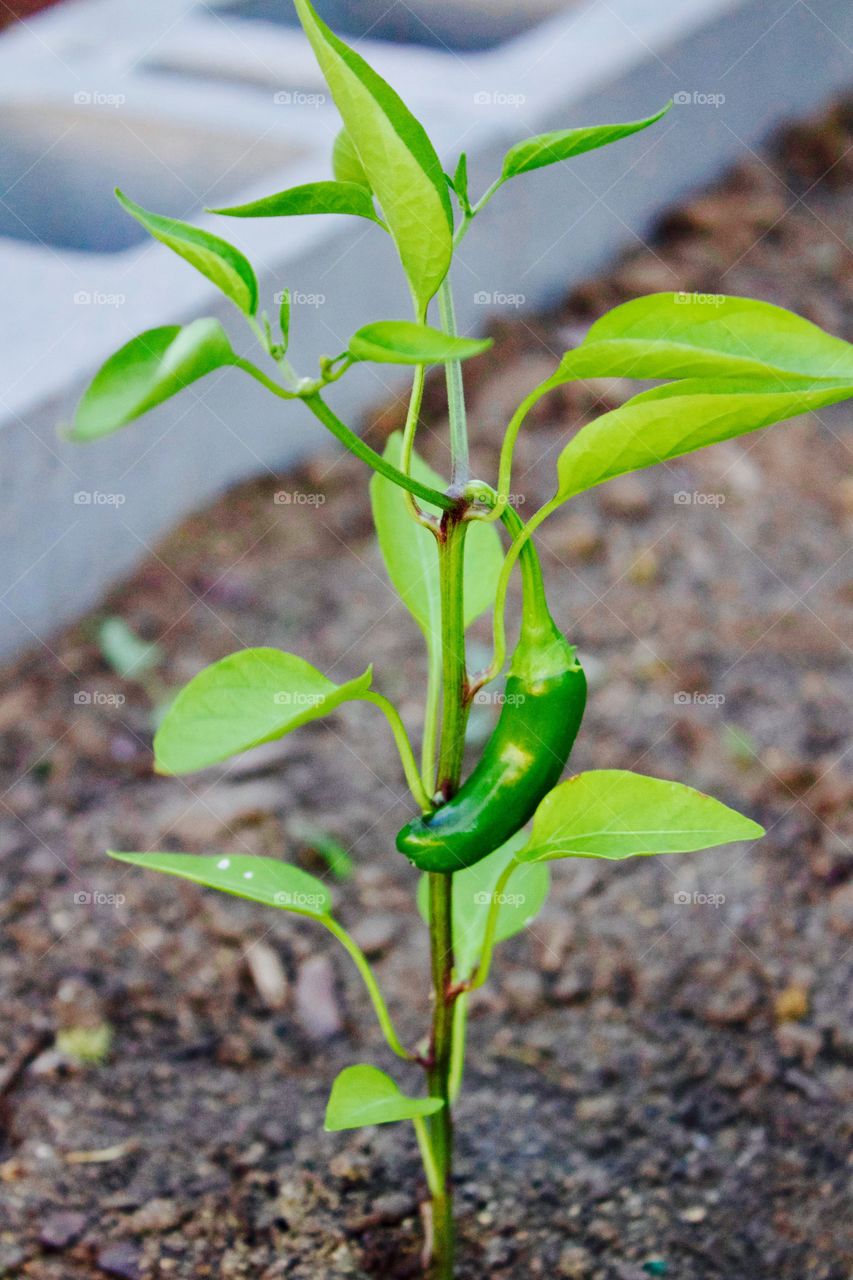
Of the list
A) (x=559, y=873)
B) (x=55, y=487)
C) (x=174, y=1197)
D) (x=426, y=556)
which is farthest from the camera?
(x=55, y=487)

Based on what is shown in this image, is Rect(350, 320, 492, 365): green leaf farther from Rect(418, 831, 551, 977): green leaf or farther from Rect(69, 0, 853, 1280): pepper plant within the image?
Rect(418, 831, 551, 977): green leaf

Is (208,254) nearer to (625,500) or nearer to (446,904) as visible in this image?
(446,904)

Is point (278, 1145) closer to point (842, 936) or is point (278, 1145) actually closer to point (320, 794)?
point (320, 794)

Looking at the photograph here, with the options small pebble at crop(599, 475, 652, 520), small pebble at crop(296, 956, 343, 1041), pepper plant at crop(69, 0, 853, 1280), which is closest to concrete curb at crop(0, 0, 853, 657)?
small pebble at crop(599, 475, 652, 520)

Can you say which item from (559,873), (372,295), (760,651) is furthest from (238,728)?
(372,295)

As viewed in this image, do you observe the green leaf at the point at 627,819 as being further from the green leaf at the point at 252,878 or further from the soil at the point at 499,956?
the soil at the point at 499,956
